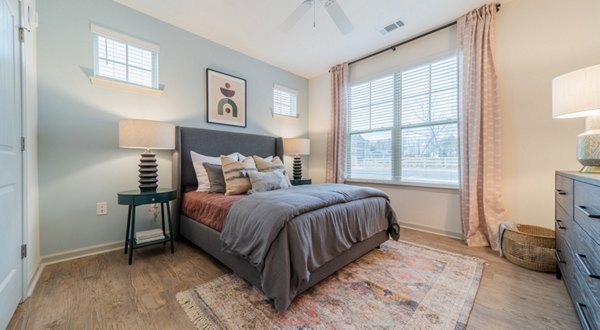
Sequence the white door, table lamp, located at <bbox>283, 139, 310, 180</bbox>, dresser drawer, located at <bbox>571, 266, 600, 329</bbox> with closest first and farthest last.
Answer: dresser drawer, located at <bbox>571, 266, 600, 329</bbox> → the white door → table lamp, located at <bbox>283, 139, 310, 180</bbox>

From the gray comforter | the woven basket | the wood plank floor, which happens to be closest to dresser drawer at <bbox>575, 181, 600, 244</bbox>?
the wood plank floor

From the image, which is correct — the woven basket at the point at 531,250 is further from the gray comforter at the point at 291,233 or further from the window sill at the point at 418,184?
the gray comforter at the point at 291,233

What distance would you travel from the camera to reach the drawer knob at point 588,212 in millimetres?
992

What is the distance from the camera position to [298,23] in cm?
276

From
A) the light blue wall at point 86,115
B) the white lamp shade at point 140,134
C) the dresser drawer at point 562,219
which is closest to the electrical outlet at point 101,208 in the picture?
the light blue wall at point 86,115

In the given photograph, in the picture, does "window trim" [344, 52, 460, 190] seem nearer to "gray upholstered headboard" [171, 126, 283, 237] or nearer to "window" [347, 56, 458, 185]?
"window" [347, 56, 458, 185]

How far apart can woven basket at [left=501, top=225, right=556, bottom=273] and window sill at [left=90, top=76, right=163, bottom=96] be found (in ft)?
13.4

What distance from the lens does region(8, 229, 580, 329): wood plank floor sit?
1.33m

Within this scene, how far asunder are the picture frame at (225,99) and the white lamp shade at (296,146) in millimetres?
811

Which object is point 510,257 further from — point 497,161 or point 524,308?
point 497,161

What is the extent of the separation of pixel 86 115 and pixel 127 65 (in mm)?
709

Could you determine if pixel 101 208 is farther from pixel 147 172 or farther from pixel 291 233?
pixel 291 233

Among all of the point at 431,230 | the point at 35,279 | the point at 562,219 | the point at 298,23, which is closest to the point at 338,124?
the point at 298,23

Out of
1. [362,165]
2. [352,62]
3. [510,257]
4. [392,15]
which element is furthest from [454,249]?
[352,62]
